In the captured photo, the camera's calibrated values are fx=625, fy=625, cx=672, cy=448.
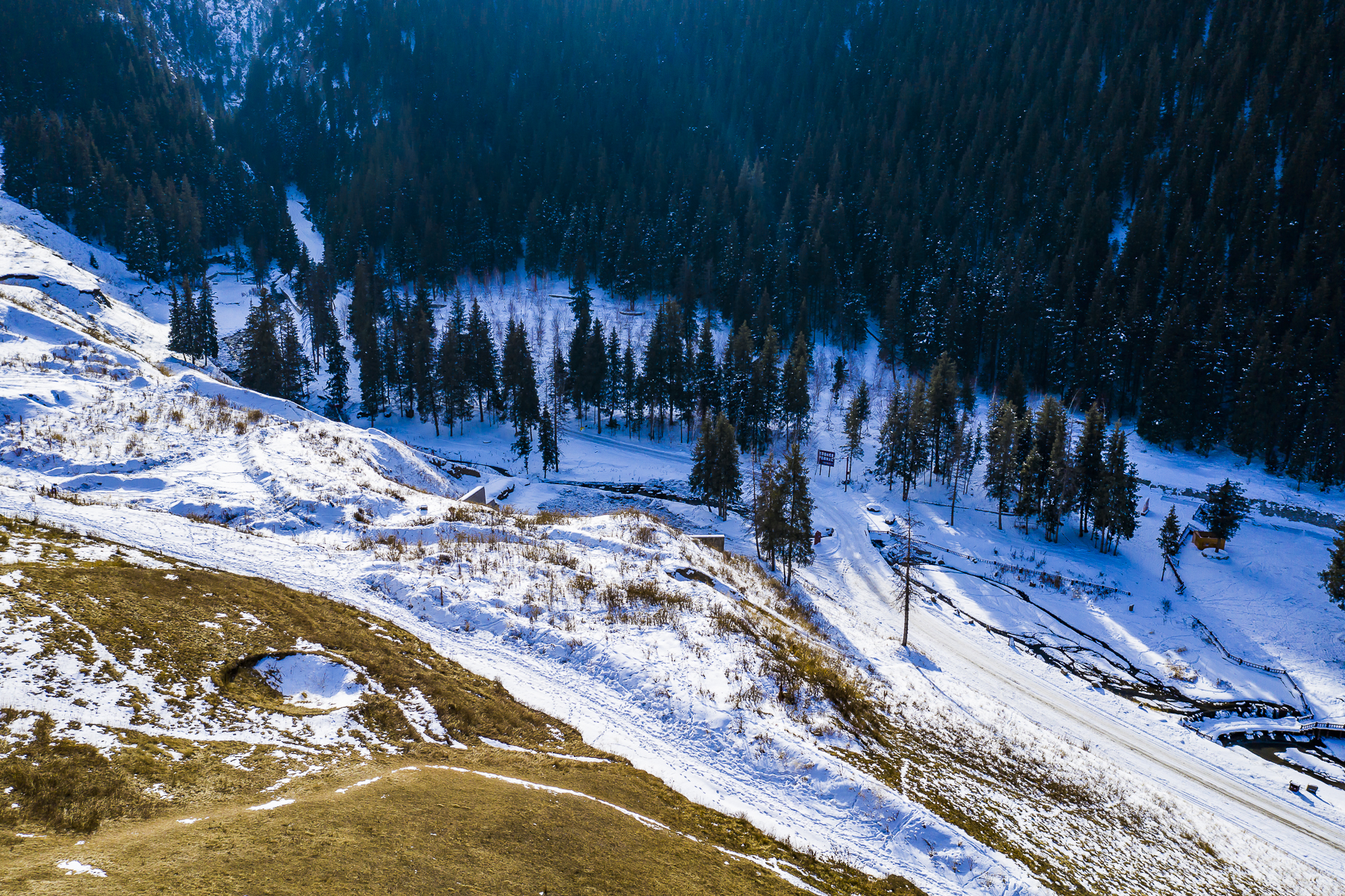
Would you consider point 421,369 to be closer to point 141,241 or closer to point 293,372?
point 293,372

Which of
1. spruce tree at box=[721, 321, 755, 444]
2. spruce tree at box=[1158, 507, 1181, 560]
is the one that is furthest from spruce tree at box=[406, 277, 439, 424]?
spruce tree at box=[1158, 507, 1181, 560]

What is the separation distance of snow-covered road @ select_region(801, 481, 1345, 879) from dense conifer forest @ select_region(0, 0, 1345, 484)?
38160 millimetres

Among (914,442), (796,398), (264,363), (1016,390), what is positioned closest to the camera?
(914,442)

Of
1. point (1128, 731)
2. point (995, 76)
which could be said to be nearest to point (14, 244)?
point (1128, 731)

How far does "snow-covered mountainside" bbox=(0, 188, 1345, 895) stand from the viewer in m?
12.2

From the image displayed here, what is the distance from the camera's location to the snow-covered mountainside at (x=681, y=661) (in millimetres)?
12172

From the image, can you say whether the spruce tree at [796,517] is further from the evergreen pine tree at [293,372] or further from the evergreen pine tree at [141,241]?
the evergreen pine tree at [141,241]

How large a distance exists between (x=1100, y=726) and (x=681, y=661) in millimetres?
25515

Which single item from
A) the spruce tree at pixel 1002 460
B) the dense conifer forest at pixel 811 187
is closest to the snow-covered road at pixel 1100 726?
the spruce tree at pixel 1002 460

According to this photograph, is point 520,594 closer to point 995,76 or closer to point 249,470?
point 249,470

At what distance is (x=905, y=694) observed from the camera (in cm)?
2225

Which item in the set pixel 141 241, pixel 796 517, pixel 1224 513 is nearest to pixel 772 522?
pixel 796 517

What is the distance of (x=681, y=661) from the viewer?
16.7m

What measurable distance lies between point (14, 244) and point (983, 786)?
108m
